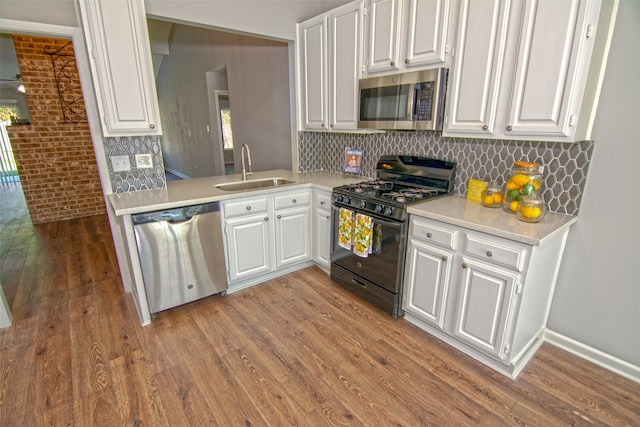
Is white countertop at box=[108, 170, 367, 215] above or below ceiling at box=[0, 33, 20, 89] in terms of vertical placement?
below

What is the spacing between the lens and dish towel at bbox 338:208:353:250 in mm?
2531

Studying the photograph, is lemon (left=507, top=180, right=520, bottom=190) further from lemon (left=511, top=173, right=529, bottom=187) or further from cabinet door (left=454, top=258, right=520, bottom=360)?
cabinet door (left=454, top=258, right=520, bottom=360)

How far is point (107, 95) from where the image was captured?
2205 mm

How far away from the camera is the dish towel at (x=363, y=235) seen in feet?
7.72

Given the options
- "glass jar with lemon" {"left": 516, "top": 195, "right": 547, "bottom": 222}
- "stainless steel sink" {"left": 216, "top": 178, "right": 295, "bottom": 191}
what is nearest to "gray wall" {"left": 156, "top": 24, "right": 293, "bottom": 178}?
"stainless steel sink" {"left": 216, "top": 178, "right": 295, "bottom": 191}

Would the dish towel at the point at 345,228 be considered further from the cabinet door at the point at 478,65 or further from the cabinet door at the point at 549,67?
the cabinet door at the point at 549,67

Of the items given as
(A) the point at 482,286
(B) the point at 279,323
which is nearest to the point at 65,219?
(B) the point at 279,323

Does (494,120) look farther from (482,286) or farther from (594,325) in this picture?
(594,325)

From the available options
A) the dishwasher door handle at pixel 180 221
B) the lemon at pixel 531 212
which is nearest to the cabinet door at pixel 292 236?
the dishwasher door handle at pixel 180 221

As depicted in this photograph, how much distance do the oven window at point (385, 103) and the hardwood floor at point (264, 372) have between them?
5.05ft

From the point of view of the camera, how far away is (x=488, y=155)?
88.8 inches

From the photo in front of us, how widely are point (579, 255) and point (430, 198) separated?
0.97 m

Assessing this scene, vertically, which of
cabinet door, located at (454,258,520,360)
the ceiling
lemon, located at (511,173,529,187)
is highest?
the ceiling

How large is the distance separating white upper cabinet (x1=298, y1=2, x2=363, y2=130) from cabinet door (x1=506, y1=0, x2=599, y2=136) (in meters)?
1.25
